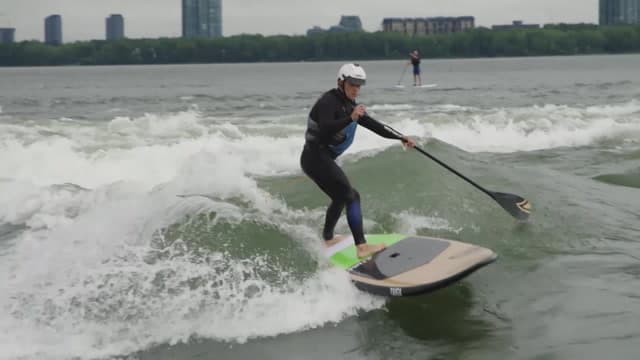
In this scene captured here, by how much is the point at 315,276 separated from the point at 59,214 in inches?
217

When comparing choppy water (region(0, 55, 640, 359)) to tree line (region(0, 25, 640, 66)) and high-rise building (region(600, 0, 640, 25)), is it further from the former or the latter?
high-rise building (region(600, 0, 640, 25))

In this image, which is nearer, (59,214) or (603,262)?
(603,262)

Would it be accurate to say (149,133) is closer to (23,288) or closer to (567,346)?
(23,288)

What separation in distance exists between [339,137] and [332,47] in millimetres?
108488

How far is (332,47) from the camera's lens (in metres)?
115

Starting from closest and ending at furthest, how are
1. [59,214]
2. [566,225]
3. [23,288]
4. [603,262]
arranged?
[23,288], [603,262], [566,225], [59,214]

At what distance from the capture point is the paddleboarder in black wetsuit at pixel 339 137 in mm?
7820

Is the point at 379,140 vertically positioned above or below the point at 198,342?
above

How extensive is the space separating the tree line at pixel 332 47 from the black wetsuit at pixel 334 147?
106276 millimetres

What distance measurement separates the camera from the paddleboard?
7270 mm

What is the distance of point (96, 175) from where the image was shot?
15477mm

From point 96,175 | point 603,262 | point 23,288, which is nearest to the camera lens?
point 23,288

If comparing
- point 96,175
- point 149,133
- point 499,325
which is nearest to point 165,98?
point 149,133

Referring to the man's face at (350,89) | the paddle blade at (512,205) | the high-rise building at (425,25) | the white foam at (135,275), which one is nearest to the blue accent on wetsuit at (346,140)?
the man's face at (350,89)
